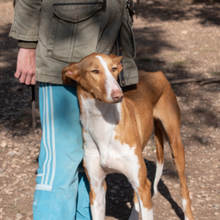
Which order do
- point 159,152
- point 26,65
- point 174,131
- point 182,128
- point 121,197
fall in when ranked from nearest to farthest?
point 26,65
point 174,131
point 159,152
point 121,197
point 182,128

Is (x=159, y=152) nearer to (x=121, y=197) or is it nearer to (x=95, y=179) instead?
(x=121, y=197)

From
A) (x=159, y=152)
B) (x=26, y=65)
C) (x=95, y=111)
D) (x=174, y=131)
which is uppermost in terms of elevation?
(x=26, y=65)

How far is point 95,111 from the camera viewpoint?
8.05 feet

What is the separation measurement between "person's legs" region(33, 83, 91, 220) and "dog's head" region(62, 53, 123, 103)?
0.21 meters

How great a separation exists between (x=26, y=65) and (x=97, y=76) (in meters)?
0.61

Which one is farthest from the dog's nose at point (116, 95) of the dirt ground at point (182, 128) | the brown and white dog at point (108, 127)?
the dirt ground at point (182, 128)

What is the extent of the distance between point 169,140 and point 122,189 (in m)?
0.97

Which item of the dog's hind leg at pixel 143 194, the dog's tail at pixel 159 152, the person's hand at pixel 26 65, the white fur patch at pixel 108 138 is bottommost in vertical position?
the dog's tail at pixel 159 152

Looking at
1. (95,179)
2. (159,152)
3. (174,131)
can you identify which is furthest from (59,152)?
(159,152)

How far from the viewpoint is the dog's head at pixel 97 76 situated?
2.18 meters

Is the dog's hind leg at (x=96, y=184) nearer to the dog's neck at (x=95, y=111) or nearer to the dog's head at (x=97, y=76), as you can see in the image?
the dog's neck at (x=95, y=111)

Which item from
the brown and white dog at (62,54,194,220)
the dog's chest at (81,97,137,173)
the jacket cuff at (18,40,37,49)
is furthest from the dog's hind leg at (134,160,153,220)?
the jacket cuff at (18,40,37,49)

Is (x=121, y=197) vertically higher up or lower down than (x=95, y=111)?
lower down

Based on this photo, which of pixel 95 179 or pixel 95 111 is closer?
pixel 95 111
